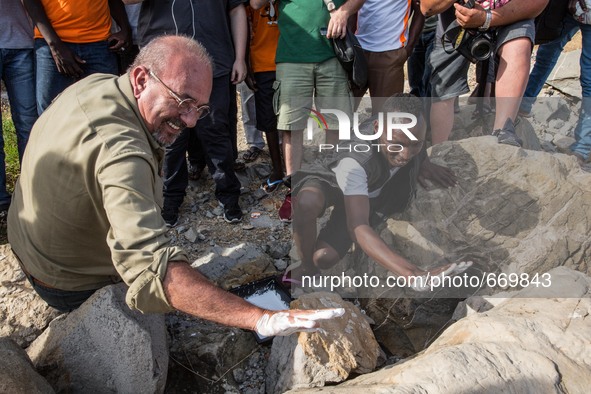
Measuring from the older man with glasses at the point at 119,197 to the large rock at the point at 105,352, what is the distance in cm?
24

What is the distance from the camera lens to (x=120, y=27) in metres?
3.97

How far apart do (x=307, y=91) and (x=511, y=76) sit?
1346mm

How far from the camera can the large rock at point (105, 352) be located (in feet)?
7.91

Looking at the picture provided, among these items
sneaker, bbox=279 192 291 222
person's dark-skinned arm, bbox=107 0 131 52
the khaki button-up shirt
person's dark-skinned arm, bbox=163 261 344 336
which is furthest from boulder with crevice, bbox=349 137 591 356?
person's dark-skinned arm, bbox=107 0 131 52

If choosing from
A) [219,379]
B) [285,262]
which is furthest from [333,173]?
[219,379]

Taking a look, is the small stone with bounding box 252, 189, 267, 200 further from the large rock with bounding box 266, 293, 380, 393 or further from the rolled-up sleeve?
the rolled-up sleeve

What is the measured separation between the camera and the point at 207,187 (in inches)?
185

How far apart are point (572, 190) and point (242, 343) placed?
2049 mm

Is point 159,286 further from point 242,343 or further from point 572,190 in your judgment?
point 572,190

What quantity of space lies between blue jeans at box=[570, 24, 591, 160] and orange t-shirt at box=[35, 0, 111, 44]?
11.5 ft

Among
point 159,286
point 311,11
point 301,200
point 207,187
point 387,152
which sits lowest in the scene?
point 207,187

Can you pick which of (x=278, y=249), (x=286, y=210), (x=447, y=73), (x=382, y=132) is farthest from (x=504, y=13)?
(x=278, y=249)

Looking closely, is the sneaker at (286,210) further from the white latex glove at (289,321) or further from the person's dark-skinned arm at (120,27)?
the white latex glove at (289,321)

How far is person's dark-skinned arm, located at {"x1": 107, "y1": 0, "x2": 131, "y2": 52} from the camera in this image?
392 centimetres
